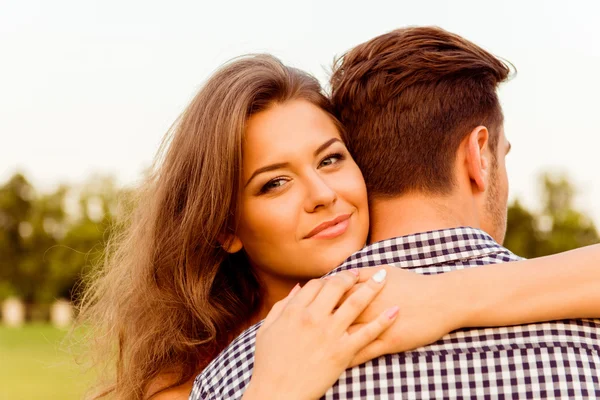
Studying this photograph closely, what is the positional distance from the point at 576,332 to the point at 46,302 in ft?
209

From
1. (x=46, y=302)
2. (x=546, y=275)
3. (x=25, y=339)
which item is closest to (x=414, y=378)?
(x=546, y=275)

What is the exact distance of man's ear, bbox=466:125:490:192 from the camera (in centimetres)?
273

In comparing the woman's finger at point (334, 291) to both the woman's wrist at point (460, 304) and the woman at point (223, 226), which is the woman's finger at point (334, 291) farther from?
the woman at point (223, 226)

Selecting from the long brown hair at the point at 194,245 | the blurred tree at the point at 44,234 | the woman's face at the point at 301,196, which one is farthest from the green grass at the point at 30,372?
the woman's face at the point at 301,196

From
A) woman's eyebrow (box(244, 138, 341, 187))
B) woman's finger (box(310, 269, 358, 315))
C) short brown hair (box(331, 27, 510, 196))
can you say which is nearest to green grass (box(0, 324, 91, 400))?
woman's eyebrow (box(244, 138, 341, 187))

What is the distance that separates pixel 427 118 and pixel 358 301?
821 millimetres

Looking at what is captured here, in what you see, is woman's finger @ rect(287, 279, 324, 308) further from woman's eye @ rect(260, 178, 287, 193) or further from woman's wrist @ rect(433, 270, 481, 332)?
woman's eye @ rect(260, 178, 287, 193)

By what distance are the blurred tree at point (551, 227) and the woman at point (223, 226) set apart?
49588 mm

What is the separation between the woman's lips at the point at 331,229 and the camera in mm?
3164

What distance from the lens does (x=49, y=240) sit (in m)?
A: 63.4

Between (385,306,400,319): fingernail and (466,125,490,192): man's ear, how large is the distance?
0.66m

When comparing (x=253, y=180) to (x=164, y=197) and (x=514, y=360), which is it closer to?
(x=164, y=197)

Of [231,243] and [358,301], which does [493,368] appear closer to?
[358,301]

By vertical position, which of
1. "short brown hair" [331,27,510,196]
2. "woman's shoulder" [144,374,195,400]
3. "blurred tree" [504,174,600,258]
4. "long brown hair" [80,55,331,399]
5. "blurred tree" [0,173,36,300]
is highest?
"short brown hair" [331,27,510,196]
